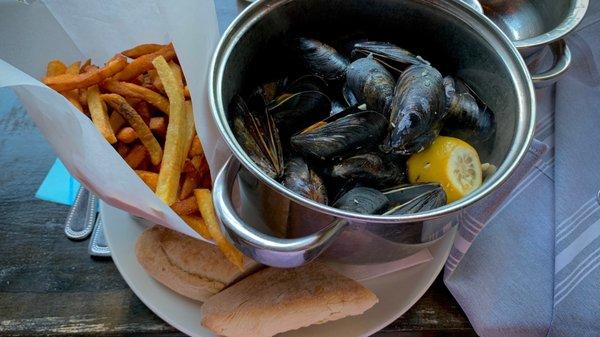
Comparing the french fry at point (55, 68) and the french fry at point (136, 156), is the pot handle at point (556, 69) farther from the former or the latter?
the french fry at point (55, 68)

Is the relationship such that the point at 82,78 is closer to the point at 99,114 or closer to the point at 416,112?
the point at 99,114

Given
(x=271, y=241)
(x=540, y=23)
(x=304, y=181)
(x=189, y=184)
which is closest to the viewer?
(x=271, y=241)

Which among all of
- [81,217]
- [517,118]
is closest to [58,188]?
[81,217]

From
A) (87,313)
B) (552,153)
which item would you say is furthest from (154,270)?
(552,153)

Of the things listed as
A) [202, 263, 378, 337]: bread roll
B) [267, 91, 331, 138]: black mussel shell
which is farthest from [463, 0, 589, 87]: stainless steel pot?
[202, 263, 378, 337]: bread roll

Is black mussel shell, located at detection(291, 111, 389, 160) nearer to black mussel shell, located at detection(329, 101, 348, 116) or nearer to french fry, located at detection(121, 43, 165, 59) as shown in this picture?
black mussel shell, located at detection(329, 101, 348, 116)

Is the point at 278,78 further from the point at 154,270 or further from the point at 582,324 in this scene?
the point at 582,324
